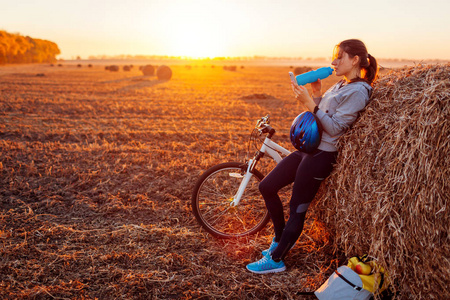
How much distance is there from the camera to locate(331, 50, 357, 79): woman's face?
325 cm

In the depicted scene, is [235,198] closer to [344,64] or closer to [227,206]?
[227,206]

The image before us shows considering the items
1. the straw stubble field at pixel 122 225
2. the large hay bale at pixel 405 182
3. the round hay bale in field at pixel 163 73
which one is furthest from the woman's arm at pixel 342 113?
the round hay bale in field at pixel 163 73

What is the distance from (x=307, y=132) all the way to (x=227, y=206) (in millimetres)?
2297

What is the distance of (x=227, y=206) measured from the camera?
5.15m

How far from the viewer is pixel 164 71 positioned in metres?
33.3

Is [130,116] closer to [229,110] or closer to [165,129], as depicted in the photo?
[165,129]

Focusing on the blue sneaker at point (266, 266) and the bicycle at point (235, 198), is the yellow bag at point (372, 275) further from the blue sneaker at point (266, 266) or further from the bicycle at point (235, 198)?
the bicycle at point (235, 198)

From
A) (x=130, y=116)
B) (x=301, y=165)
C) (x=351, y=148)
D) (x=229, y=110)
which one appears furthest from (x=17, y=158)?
(x=229, y=110)

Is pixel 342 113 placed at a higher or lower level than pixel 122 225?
higher

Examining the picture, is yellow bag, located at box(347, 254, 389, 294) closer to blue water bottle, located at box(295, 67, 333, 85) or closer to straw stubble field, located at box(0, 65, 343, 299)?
straw stubble field, located at box(0, 65, 343, 299)

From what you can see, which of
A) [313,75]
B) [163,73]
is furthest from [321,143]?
[163,73]

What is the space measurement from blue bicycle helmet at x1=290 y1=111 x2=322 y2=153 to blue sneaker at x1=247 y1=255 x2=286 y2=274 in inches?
52.7

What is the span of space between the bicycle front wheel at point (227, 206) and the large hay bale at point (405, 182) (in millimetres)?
1363

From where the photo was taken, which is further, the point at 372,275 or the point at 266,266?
the point at 266,266
